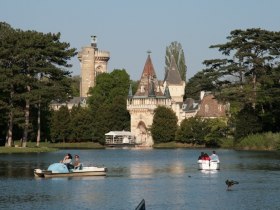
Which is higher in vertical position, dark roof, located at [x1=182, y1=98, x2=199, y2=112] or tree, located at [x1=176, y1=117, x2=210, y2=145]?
dark roof, located at [x1=182, y1=98, x2=199, y2=112]

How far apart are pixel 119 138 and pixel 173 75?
2663 cm

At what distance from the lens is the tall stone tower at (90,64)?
154625 millimetres

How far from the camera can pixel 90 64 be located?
155 m

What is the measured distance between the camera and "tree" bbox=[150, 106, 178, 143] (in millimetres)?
114375

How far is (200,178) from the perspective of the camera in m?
42.7

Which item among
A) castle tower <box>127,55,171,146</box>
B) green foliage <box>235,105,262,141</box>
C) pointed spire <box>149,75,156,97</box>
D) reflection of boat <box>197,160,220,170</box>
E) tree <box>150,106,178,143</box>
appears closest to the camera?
reflection of boat <box>197,160,220,170</box>

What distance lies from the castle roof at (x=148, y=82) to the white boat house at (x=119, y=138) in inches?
260

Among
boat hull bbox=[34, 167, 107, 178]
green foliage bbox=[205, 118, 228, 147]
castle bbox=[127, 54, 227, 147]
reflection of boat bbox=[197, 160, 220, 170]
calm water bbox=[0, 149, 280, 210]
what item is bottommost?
calm water bbox=[0, 149, 280, 210]

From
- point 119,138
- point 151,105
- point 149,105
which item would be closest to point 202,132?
point 119,138

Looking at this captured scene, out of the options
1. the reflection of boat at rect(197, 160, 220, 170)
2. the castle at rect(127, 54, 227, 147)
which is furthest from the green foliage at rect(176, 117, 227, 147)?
the reflection of boat at rect(197, 160, 220, 170)

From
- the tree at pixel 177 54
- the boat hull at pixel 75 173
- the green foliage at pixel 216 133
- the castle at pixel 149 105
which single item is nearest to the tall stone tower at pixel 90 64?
the tree at pixel 177 54

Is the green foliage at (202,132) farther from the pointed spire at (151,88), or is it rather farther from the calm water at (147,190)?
the calm water at (147,190)

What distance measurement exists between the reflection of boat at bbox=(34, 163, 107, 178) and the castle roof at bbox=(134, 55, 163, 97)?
79.0m

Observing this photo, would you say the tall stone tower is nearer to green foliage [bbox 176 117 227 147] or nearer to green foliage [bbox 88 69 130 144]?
green foliage [bbox 88 69 130 144]
